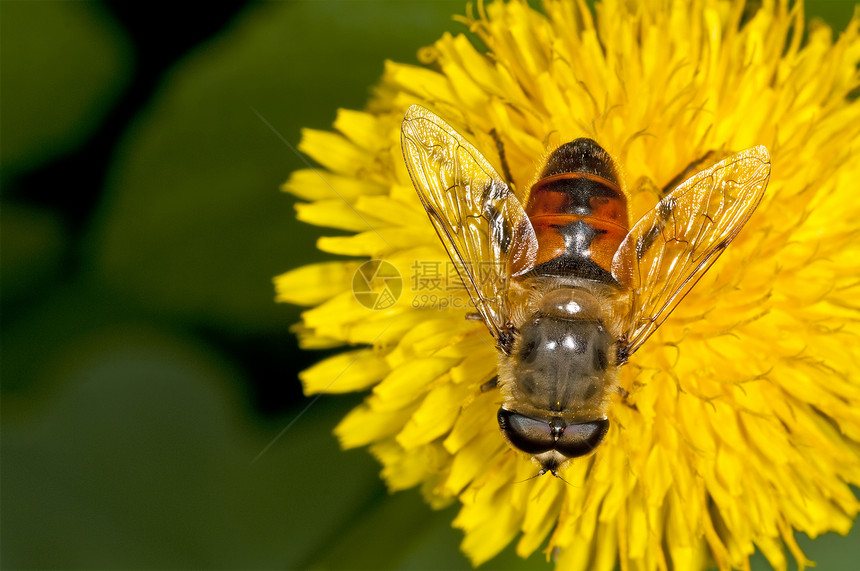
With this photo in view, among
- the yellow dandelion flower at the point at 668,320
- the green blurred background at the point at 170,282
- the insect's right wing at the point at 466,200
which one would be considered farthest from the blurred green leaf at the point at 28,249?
the insect's right wing at the point at 466,200

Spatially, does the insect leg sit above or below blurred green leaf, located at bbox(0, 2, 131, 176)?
below

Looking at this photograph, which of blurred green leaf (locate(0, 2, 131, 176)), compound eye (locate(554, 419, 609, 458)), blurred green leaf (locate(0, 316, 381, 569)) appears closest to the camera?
compound eye (locate(554, 419, 609, 458))

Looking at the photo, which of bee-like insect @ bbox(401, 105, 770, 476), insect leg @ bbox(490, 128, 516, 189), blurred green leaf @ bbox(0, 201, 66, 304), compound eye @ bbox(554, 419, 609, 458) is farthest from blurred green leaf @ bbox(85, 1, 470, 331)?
compound eye @ bbox(554, 419, 609, 458)

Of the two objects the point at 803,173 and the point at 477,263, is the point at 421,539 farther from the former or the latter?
the point at 803,173

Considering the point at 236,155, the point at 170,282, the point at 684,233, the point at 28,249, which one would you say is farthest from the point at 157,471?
the point at 684,233

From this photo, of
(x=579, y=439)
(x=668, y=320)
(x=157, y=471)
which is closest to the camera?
(x=579, y=439)

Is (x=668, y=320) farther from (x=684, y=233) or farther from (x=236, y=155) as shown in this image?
(x=236, y=155)

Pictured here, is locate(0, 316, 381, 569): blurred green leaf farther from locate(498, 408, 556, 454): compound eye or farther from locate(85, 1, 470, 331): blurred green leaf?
locate(498, 408, 556, 454): compound eye
